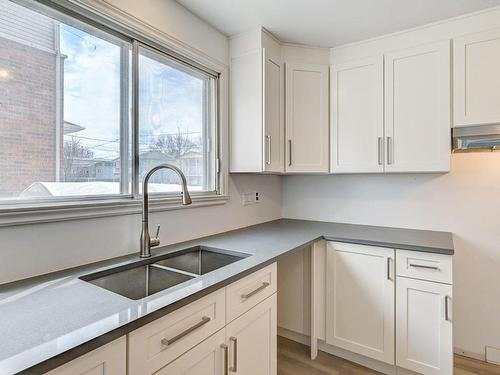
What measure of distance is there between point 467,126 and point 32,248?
8.08 feet

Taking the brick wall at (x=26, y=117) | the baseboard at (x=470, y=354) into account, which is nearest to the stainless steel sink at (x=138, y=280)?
the brick wall at (x=26, y=117)

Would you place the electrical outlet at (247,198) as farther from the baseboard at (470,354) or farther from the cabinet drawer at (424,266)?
the baseboard at (470,354)

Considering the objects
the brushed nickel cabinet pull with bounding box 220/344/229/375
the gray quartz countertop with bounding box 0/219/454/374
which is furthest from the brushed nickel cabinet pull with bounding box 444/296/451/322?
the brushed nickel cabinet pull with bounding box 220/344/229/375

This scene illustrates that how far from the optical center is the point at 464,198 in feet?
6.93

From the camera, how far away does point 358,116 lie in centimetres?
221

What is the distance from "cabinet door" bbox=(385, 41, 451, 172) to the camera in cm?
192

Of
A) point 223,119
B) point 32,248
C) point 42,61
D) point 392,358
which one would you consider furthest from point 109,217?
point 392,358

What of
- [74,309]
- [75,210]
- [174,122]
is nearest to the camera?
[74,309]

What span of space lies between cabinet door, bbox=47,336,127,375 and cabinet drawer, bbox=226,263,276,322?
484 mm

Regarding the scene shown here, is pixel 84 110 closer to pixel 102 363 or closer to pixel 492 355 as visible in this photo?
pixel 102 363

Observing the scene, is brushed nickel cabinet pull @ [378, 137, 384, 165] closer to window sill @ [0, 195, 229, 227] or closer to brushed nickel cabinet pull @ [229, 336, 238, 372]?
window sill @ [0, 195, 229, 227]

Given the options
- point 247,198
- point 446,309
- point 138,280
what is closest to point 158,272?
point 138,280

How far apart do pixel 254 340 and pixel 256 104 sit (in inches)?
58.8

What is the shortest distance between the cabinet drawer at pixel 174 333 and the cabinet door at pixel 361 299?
3.60 feet
